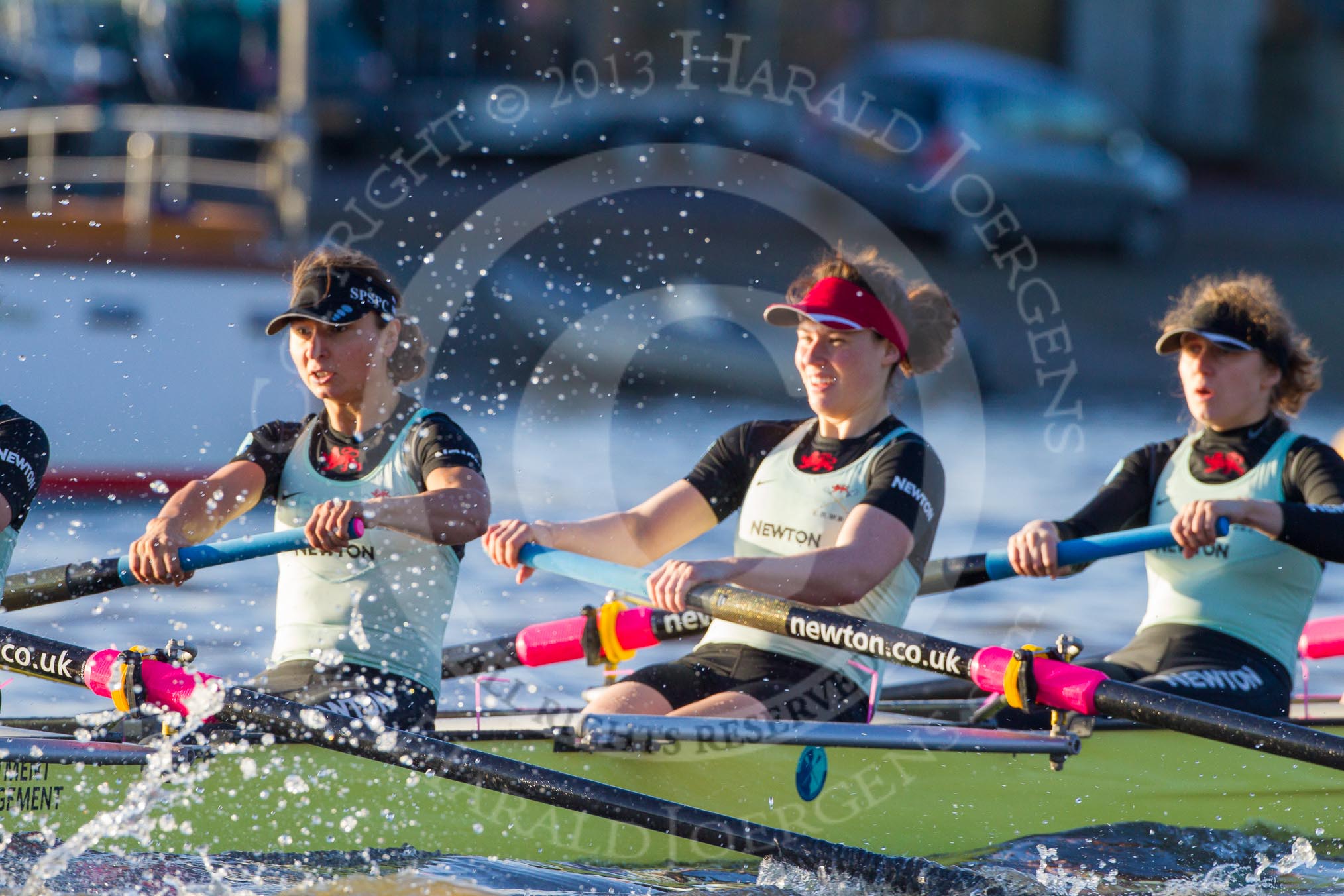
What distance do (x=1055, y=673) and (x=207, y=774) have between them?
198 cm

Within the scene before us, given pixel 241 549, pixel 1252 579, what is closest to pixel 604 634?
pixel 241 549

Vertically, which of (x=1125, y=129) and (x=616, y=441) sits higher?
(x=1125, y=129)

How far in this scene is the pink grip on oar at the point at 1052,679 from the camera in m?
4.09

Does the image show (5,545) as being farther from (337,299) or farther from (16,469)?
(337,299)

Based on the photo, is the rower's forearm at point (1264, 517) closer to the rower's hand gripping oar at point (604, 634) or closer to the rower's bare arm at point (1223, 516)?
the rower's bare arm at point (1223, 516)

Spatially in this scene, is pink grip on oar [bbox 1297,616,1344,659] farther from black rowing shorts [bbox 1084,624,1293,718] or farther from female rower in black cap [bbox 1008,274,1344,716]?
black rowing shorts [bbox 1084,624,1293,718]

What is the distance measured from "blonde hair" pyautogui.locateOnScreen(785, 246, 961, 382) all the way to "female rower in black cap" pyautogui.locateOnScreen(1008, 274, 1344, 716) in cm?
57

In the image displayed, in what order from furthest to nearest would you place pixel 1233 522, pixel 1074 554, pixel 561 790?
pixel 1074 554 → pixel 1233 522 → pixel 561 790

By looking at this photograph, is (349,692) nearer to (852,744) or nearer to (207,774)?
(207,774)

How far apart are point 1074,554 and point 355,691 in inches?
76.4

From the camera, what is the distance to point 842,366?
4.36 m

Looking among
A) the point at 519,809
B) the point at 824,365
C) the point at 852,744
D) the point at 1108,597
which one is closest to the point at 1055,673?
the point at 852,744

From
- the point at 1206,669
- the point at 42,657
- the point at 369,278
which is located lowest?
the point at 42,657

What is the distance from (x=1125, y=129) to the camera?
17734mm
